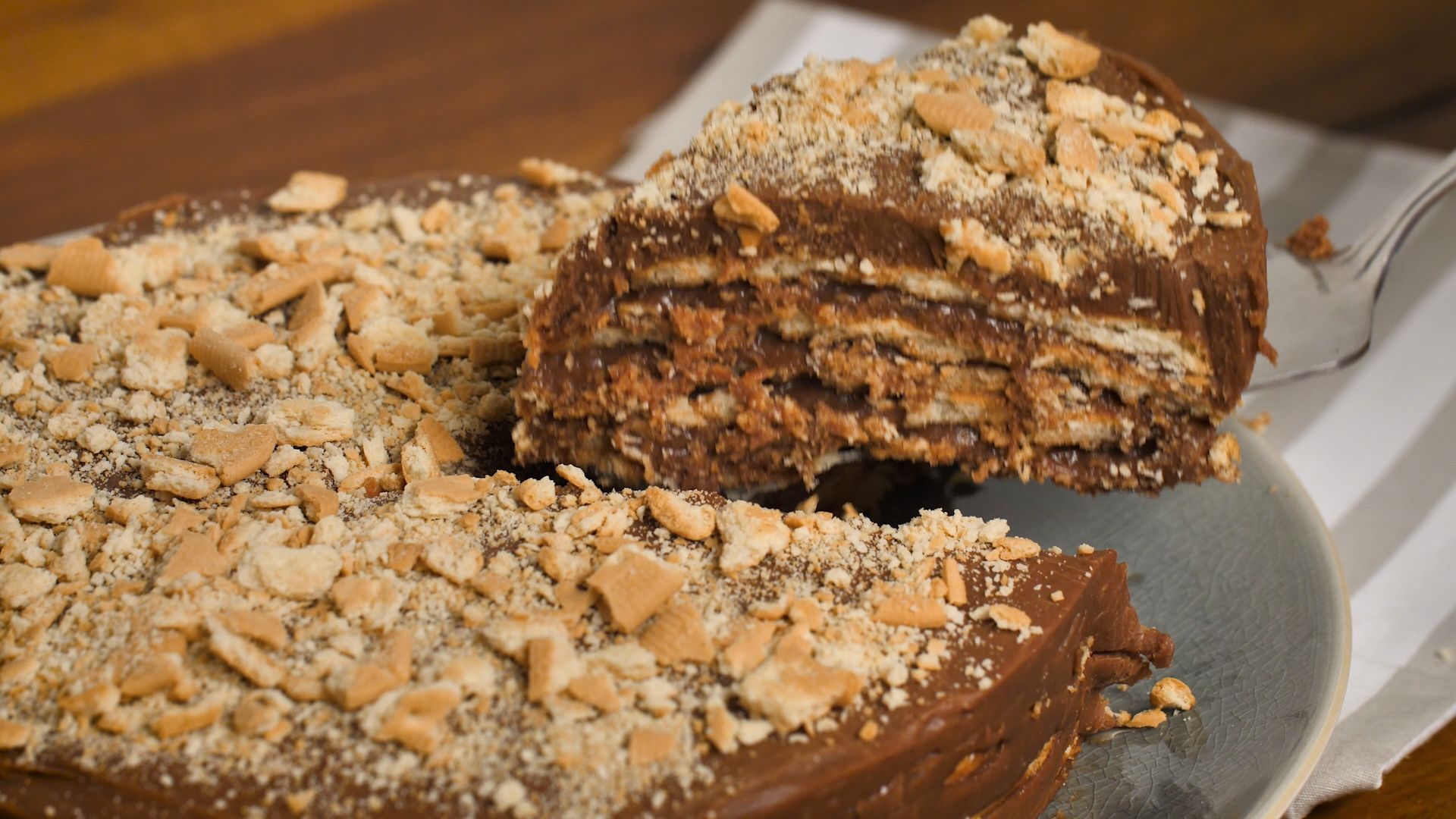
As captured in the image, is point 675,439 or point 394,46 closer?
point 675,439

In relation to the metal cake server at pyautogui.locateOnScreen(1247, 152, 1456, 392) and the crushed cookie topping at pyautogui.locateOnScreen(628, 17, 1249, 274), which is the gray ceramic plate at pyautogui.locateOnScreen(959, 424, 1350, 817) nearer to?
the metal cake server at pyautogui.locateOnScreen(1247, 152, 1456, 392)

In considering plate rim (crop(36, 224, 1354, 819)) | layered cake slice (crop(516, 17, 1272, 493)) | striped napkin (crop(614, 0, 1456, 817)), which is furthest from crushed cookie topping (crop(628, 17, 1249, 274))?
striped napkin (crop(614, 0, 1456, 817))

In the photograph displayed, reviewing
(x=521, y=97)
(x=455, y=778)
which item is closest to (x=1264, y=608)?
(x=455, y=778)

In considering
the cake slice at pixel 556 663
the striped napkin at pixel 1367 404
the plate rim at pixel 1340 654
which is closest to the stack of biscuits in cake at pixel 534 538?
the cake slice at pixel 556 663

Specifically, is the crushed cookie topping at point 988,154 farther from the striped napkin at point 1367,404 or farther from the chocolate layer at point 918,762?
the striped napkin at point 1367,404

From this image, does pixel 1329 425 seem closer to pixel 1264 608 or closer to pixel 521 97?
pixel 1264 608

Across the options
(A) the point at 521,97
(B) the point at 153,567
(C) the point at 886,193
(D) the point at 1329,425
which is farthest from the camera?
(A) the point at 521,97

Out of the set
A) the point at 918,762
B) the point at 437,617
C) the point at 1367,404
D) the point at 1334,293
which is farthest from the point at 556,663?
the point at 1367,404
